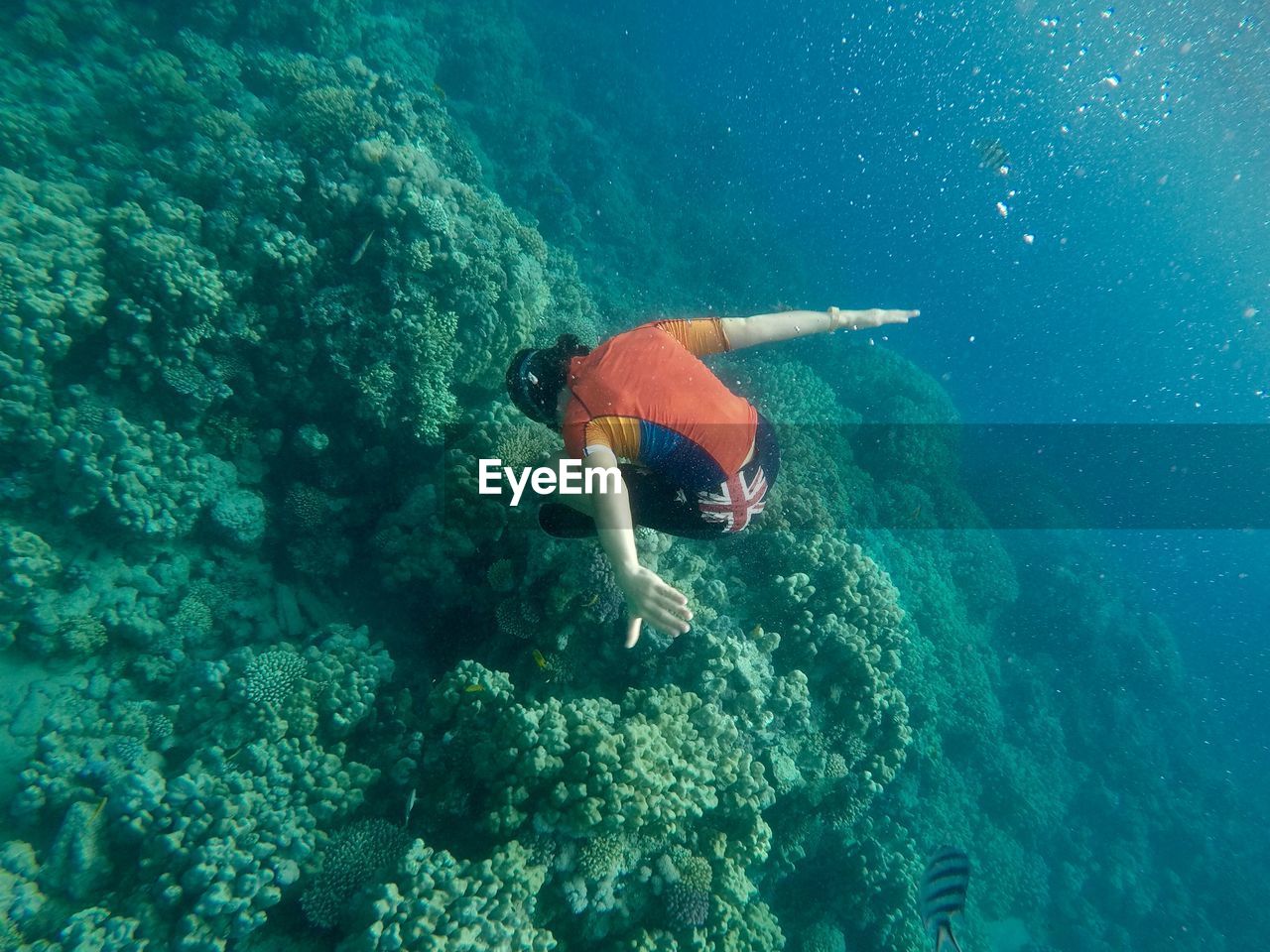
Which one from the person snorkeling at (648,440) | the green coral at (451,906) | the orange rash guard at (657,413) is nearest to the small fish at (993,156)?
the person snorkeling at (648,440)

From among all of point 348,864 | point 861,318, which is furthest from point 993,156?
point 348,864

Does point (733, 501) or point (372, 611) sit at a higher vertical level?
point (733, 501)

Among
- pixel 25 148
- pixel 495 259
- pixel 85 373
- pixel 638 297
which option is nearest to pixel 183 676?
pixel 85 373

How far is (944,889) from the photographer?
4324 millimetres

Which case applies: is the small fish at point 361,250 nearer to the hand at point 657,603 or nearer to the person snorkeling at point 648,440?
the person snorkeling at point 648,440

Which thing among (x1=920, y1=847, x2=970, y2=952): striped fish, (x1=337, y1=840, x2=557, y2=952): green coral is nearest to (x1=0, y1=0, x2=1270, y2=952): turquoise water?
(x1=337, y1=840, x2=557, y2=952): green coral

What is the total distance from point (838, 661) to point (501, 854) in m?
3.59

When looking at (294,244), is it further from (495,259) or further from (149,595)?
Answer: (149,595)

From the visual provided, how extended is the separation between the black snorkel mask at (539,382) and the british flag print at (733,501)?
3.06 ft

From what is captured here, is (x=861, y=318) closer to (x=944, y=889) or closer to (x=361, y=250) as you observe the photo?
(x=944, y=889)

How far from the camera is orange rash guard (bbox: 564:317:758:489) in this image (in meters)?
2.63

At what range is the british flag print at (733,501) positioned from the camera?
3.12 metres

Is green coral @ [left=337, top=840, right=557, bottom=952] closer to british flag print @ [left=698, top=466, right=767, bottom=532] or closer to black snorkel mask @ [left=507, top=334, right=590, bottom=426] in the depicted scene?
british flag print @ [left=698, top=466, right=767, bottom=532]

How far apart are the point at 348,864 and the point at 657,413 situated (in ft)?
11.4
